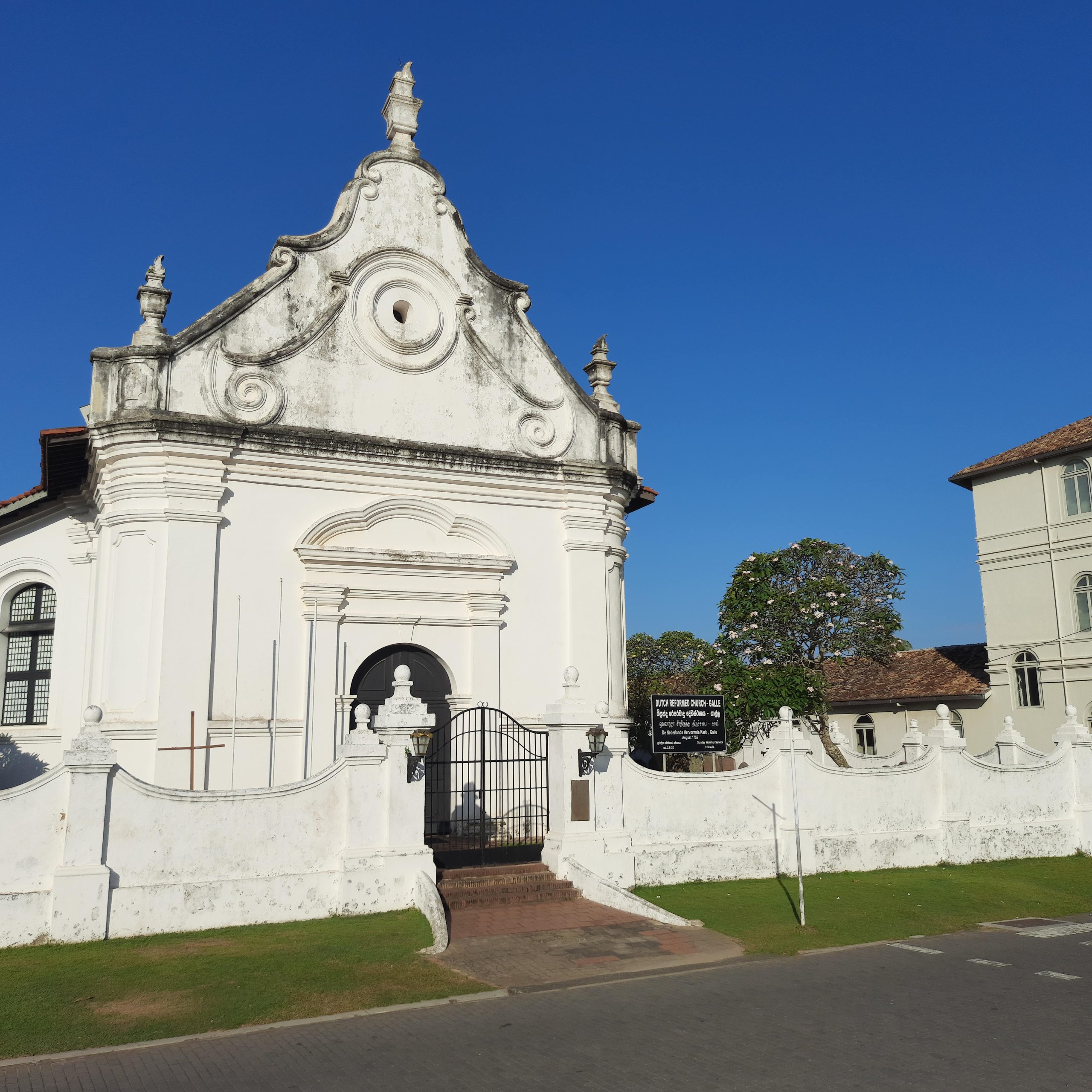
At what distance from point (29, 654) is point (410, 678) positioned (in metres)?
7.46

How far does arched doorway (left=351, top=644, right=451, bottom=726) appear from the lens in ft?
54.6

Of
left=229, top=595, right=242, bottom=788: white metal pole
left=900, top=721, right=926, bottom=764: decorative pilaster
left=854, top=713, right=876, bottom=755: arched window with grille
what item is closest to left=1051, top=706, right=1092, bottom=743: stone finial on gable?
left=900, top=721, right=926, bottom=764: decorative pilaster

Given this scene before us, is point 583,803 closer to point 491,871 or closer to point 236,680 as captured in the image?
point 491,871

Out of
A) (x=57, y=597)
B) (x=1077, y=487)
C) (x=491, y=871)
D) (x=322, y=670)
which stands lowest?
(x=491, y=871)

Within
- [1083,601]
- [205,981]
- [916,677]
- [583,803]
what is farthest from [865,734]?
[205,981]

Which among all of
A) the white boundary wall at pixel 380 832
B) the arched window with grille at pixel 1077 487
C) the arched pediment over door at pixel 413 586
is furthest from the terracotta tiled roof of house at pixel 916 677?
the arched pediment over door at pixel 413 586

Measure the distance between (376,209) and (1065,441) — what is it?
23.7 meters

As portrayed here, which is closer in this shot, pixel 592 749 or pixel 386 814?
pixel 386 814

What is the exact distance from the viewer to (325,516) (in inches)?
652

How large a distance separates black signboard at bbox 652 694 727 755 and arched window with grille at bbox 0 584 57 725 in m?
10.8

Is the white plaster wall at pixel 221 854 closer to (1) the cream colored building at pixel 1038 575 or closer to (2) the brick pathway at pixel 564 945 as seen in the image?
(2) the brick pathway at pixel 564 945

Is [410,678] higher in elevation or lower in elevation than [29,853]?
higher

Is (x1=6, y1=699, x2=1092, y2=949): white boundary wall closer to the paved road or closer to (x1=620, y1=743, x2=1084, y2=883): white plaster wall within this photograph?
(x1=620, y1=743, x2=1084, y2=883): white plaster wall

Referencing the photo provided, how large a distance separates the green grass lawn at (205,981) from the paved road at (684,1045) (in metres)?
0.41
